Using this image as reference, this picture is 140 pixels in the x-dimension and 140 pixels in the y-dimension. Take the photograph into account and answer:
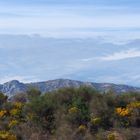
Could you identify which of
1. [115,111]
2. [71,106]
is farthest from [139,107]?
[71,106]

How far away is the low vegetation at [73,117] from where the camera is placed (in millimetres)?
39531

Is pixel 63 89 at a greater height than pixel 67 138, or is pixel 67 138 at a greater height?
pixel 63 89

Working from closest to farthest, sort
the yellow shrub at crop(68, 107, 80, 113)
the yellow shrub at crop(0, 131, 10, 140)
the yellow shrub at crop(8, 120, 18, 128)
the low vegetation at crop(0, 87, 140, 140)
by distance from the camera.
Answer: the yellow shrub at crop(0, 131, 10, 140) < the low vegetation at crop(0, 87, 140, 140) < the yellow shrub at crop(8, 120, 18, 128) < the yellow shrub at crop(68, 107, 80, 113)

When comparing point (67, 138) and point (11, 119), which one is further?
point (11, 119)

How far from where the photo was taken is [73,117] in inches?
1628

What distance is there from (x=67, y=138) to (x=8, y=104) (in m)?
9.11

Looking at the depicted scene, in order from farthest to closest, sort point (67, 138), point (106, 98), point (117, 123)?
point (106, 98)
point (117, 123)
point (67, 138)

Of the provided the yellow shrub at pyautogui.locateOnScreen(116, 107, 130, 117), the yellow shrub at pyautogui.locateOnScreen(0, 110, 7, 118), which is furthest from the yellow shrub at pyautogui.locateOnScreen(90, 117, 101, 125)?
the yellow shrub at pyautogui.locateOnScreen(0, 110, 7, 118)

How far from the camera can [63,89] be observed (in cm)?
4603

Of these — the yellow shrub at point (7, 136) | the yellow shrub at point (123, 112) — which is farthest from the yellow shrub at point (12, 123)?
the yellow shrub at point (123, 112)

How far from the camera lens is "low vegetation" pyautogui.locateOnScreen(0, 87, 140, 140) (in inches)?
1556

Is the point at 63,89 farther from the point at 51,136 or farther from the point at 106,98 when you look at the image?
the point at 51,136

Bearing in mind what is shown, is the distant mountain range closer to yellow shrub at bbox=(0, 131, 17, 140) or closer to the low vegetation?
the low vegetation

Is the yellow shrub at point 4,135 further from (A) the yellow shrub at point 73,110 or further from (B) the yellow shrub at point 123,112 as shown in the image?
(B) the yellow shrub at point 123,112
